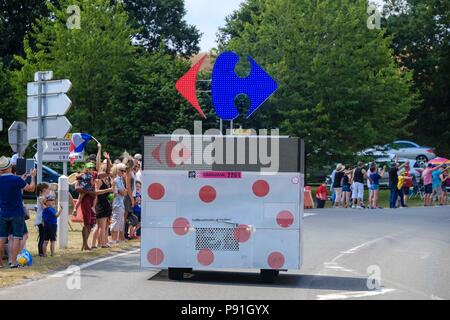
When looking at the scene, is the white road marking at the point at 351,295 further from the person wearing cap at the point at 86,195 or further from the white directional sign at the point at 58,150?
the white directional sign at the point at 58,150

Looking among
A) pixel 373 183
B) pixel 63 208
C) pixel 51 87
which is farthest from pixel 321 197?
pixel 63 208

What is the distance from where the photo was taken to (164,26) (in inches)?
2825

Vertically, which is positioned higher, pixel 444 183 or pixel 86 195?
pixel 444 183

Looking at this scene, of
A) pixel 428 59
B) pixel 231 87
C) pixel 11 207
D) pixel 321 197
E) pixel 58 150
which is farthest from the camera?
pixel 428 59

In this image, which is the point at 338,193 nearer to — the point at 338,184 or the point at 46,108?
the point at 338,184

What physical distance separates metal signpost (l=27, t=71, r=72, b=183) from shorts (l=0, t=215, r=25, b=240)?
4.28m

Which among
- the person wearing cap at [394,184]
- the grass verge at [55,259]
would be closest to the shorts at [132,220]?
the grass verge at [55,259]

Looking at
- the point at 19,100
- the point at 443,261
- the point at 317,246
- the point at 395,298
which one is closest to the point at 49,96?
the point at 317,246

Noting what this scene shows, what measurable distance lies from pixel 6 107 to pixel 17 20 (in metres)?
11.6

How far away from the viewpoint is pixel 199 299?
474 inches

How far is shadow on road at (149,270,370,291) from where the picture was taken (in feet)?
45.4

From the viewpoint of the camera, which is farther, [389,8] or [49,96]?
[389,8]
